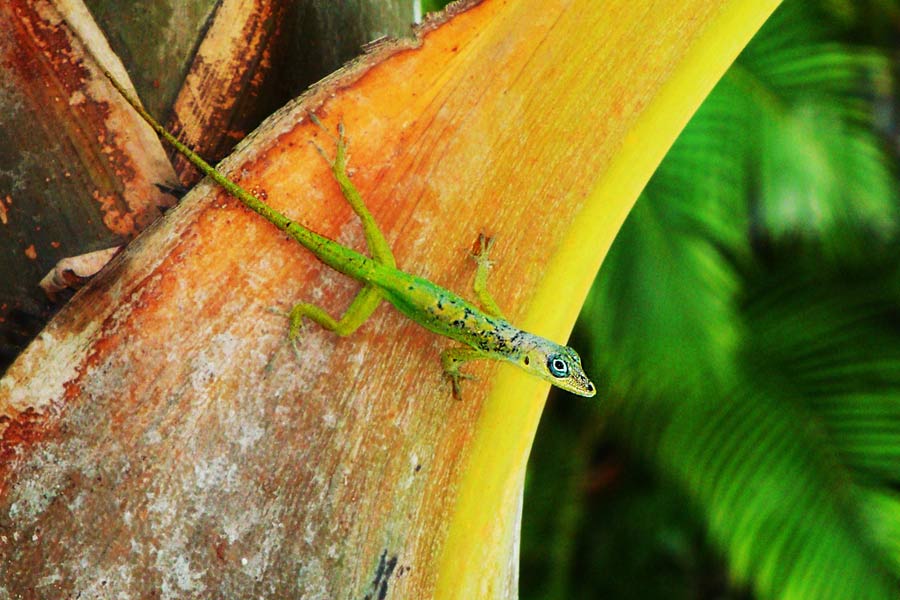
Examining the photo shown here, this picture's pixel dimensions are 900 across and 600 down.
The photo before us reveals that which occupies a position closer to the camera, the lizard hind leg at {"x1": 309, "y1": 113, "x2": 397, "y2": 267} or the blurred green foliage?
the lizard hind leg at {"x1": 309, "y1": 113, "x2": 397, "y2": 267}

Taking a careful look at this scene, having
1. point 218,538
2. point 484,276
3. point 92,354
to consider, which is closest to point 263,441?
point 218,538

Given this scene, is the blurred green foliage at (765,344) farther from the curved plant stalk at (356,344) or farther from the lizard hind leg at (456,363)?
the curved plant stalk at (356,344)

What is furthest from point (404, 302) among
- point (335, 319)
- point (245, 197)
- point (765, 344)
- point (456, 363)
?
point (765, 344)

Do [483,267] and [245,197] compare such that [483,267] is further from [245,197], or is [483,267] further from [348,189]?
[245,197]

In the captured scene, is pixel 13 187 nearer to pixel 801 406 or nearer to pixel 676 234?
Result: pixel 676 234

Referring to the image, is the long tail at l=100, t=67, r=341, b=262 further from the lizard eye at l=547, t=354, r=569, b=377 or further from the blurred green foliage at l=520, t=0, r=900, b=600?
the blurred green foliage at l=520, t=0, r=900, b=600

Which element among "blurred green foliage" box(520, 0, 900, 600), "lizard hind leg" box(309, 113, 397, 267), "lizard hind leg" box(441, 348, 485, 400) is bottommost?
"blurred green foliage" box(520, 0, 900, 600)

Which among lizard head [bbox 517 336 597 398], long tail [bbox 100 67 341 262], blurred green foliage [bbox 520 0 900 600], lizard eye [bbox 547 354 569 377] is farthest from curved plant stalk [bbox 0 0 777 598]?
blurred green foliage [bbox 520 0 900 600]
